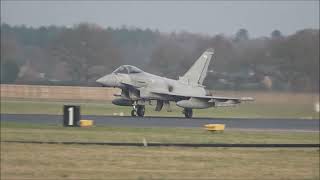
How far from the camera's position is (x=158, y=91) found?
15727 mm

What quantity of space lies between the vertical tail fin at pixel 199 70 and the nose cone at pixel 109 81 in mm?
1637

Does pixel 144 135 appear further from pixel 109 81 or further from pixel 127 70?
pixel 109 81

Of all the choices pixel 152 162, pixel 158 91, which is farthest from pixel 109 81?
pixel 152 162

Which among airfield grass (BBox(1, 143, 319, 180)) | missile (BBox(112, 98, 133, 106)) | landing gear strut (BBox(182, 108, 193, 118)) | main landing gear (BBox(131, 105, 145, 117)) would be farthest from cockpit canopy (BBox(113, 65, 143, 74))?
airfield grass (BBox(1, 143, 319, 180))

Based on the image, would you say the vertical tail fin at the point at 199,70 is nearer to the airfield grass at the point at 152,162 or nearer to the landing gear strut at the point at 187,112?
the landing gear strut at the point at 187,112

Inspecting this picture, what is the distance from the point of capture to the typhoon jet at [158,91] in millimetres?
15562

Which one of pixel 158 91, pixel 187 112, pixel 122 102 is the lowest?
pixel 187 112

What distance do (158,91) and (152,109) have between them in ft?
1.53

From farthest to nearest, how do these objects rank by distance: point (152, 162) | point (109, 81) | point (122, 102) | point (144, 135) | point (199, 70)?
point (144, 135)
point (152, 162)
point (199, 70)
point (109, 81)
point (122, 102)

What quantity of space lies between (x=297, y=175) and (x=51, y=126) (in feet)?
60.4

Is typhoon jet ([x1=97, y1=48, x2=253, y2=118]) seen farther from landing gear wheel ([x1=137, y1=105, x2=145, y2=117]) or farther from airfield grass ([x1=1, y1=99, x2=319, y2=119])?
airfield grass ([x1=1, y1=99, x2=319, y2=119])

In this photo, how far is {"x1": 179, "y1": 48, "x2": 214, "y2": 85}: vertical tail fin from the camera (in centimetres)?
1700

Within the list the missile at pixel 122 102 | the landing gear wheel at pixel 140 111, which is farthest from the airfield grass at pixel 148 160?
the landing gear wheel at pixel 140 111

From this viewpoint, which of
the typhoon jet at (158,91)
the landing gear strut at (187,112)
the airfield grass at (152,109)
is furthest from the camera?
the airfield grass at (152,109)
